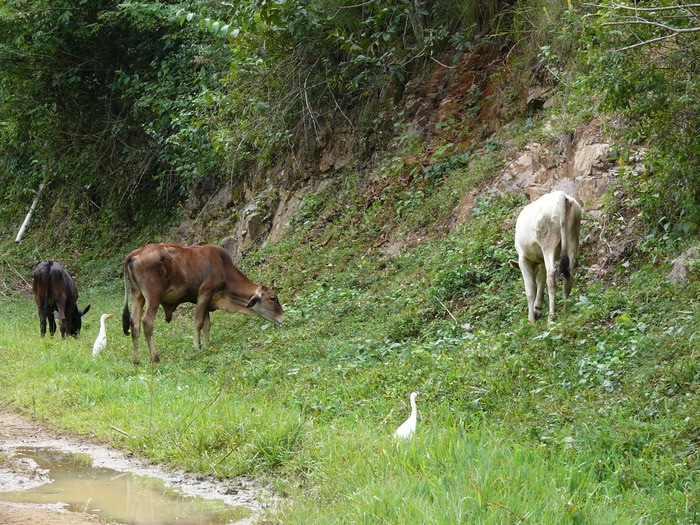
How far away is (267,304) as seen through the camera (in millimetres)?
11867

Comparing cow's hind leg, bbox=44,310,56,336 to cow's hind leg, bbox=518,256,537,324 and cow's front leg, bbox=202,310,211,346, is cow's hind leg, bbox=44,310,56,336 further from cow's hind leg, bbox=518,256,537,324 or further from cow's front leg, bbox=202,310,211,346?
cow's hind leg, bbox=518,256,537,324

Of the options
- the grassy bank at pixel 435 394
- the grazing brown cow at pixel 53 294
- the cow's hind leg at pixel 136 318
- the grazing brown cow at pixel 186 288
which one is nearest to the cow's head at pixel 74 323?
the grazing brown cow at pixel 53 294

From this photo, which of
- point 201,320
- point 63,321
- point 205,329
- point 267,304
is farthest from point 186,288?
point 63,321

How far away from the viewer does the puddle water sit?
Result: 192 inches

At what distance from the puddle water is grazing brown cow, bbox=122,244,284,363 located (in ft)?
15.1

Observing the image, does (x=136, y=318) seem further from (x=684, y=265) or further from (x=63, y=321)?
(x=684, y=265)

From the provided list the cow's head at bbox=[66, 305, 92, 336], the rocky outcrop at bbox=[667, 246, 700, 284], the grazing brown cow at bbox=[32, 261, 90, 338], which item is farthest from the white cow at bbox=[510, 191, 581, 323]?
the cow's head at bbox=[66, 305, 92, 336]

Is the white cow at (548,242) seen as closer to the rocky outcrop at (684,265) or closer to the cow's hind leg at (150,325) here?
the rocky outcrop at (684,265)

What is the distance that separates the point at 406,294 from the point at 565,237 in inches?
112

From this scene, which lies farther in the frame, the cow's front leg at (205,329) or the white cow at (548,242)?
the cow's front leg at (205,329)

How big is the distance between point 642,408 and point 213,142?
40.9 ft

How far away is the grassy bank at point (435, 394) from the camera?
4.43 meters

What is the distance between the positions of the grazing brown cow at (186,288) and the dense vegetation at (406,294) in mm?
405

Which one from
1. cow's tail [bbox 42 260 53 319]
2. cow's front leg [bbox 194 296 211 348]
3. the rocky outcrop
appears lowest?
cow's front leg [bbox 194 296 211 348]
